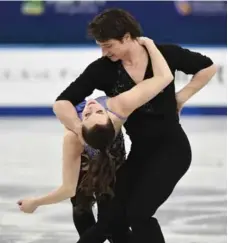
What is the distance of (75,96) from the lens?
7.85 feet

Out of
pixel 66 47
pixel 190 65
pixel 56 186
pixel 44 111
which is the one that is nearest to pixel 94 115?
pixel 190 65

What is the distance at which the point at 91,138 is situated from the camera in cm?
231

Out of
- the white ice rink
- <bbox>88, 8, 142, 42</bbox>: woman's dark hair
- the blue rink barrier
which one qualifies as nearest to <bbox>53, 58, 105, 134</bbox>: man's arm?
<bbox>88, 8, 142, 42</bbox>: woman's dark hair

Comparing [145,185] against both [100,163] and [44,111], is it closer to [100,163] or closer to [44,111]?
[100,163]

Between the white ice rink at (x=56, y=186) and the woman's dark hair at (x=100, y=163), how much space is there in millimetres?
736

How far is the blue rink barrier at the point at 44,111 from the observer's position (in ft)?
24.5

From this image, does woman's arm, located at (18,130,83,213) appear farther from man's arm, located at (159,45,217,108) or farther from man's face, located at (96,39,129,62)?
man's arm, located at (159,45,217,108)

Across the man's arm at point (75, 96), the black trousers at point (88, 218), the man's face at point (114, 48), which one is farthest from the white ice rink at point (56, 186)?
the man's face at point (114, 48)

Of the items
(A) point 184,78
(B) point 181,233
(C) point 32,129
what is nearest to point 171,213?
(B) point 181,233

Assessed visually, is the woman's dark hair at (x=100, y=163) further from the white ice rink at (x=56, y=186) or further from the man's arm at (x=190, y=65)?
the white ice rink at (x=56, y=186)

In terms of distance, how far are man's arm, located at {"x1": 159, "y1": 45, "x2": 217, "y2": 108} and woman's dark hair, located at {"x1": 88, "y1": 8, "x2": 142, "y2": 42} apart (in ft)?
0.68

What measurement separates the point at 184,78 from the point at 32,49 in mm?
1651

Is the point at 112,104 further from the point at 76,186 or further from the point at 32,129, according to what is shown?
the point at 32,129

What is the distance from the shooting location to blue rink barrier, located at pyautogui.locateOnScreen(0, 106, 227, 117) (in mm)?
7465
